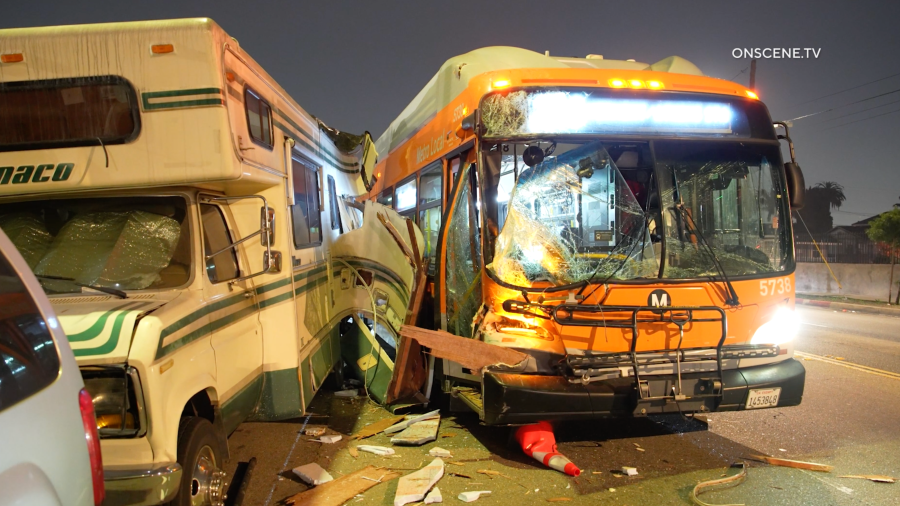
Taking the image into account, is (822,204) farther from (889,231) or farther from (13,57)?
(13,57)

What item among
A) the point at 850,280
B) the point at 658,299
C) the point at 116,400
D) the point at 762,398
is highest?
the point at 658,299

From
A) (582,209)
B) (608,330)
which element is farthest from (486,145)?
(608,330)

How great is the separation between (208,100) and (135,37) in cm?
65

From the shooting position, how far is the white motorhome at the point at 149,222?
9.62ft

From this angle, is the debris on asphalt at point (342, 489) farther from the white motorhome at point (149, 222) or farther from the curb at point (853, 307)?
the curb at point (853, 307)

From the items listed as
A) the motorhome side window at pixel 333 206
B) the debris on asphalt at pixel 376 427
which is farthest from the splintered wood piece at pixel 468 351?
the motorhome side window at pixel 333 206

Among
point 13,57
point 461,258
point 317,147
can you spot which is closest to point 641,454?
point 461,258

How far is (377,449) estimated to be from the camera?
507 centimetres

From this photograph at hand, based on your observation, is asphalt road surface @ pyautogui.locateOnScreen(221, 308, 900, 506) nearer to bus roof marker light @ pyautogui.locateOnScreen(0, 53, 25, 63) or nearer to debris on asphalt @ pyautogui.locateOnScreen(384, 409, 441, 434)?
debris on asphalt @ pyautogui.locateOnScreen(384, 409, 441, 434)

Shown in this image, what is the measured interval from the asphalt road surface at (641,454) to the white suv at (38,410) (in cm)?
236

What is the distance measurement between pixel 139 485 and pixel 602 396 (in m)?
3.26

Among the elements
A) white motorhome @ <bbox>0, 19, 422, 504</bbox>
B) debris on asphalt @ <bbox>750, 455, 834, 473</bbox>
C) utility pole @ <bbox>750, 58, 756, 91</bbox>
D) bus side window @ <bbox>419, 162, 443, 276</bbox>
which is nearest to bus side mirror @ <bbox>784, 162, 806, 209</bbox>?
debris on asphalt @ <bbox>750, 455, 834, 473</bbox>

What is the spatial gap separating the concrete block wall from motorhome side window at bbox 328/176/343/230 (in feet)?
64.4

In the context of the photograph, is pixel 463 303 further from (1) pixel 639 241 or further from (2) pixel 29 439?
(2) pixel 29 439
